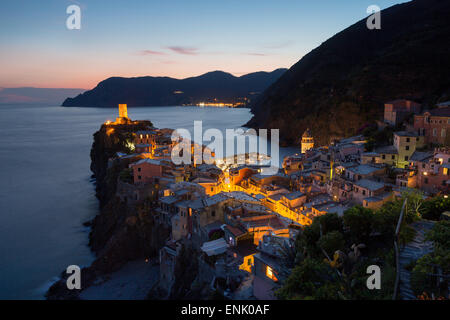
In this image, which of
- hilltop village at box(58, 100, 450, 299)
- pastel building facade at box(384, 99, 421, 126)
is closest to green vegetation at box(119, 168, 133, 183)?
hilltop village at box(58, 100, 450, 299)

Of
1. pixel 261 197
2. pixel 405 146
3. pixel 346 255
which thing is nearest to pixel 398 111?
pixel 405 146

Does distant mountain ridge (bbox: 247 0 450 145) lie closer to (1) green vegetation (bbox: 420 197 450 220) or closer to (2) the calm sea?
(2) the calm sea

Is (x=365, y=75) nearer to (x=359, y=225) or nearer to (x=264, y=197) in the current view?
(x=264, y=197)

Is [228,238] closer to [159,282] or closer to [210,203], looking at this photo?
[210,203]

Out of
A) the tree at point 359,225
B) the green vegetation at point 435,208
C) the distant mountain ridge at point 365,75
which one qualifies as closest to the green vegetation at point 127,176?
the tree at point 359,225

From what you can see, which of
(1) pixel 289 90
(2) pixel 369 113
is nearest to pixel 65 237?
(2) pixel 369 113

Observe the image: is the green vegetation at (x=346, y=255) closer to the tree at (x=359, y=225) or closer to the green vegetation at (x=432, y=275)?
the tree at (x=359, y=225)

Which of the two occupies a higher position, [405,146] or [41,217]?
[405,146]
